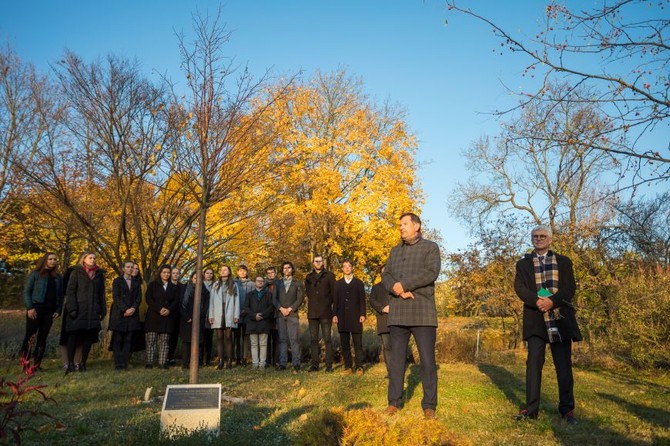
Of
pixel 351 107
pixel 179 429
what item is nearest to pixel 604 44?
pixel 179 429

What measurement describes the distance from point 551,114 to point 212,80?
4.23 m

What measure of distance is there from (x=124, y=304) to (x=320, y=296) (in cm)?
375

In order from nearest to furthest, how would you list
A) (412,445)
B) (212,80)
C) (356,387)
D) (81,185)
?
(412,445) < (212,80) < (356,387) < (81,185)

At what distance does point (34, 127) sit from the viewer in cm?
1762

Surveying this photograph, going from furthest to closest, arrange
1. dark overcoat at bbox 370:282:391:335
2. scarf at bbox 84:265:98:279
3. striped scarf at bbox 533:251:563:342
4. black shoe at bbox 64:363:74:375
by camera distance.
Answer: scarf at bbox 84:265:98:279
dark overcoat at bbox 370:282:391:335
black shoe at bbox 64:363:74:375
striped scarf at bbox 533:251:563:342

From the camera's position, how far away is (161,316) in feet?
35.9

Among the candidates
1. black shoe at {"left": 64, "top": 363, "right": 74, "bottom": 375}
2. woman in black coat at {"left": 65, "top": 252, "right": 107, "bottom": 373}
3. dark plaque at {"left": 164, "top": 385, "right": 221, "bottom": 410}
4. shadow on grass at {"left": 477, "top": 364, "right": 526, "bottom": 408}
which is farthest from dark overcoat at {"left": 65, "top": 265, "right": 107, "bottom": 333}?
shadow on grass at {"left": 477, "top": 364, "right": 526, "bottom": 408}

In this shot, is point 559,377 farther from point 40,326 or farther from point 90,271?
point 40,326

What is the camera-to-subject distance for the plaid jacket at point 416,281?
5898 mm

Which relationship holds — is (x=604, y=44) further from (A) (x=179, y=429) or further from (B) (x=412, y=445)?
(A) (x=179, y=429)

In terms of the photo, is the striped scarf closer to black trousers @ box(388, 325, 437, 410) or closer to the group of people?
the group of people

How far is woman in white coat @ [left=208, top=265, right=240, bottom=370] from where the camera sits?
1131cm

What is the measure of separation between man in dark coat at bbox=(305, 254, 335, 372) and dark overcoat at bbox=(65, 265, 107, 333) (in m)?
3.86

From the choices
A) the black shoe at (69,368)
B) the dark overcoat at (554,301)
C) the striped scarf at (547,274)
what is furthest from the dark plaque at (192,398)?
the black shoe at (69,368)
